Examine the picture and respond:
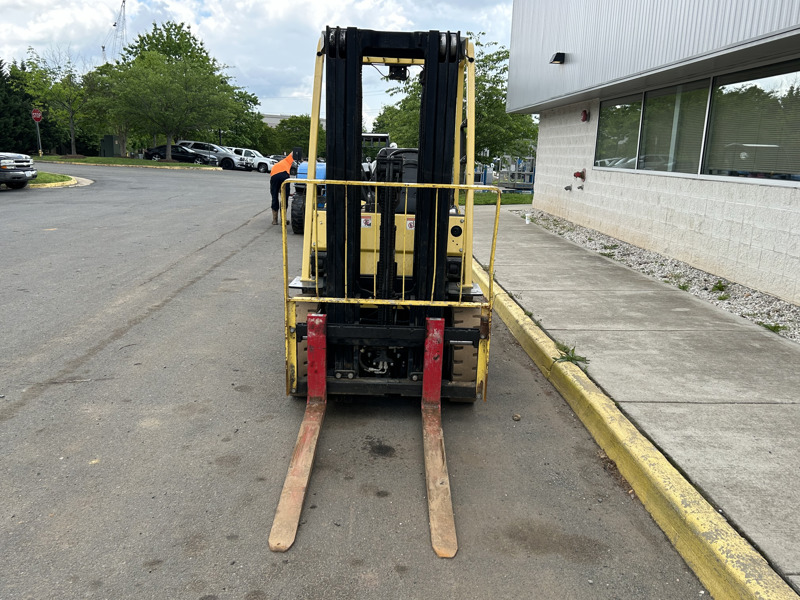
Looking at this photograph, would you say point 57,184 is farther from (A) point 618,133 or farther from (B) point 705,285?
(B) point 705,285

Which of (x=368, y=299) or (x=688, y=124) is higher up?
(x=688, y=124)

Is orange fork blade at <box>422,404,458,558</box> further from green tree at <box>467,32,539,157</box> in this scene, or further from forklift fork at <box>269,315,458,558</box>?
green tree at <box>467,32,539,157</box>

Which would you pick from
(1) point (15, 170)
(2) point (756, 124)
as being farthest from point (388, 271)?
(1) point (15, 170)

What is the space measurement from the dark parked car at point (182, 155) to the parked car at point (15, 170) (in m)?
22.7

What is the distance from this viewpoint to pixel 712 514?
3332 mm

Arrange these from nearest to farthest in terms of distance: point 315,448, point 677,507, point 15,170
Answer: point 677,507 → point 315,448 → point 15,170

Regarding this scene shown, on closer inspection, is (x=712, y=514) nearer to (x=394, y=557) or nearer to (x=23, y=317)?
(x=394, y=557)

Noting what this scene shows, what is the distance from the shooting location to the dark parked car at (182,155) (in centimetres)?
4406

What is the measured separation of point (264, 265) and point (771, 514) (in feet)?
27.0

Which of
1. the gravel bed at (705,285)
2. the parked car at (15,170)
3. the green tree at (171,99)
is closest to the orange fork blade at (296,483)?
the gravel bed at (705,285)

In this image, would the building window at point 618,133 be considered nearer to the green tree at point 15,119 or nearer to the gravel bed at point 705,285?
the gravel bed at point 705,285

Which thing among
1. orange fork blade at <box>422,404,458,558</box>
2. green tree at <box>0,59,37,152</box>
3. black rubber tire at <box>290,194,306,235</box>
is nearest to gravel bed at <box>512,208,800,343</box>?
orange fork blade at <box>422,404,458,558</box>

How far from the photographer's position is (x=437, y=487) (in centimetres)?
372

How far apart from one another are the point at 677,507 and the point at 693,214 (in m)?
7.28
